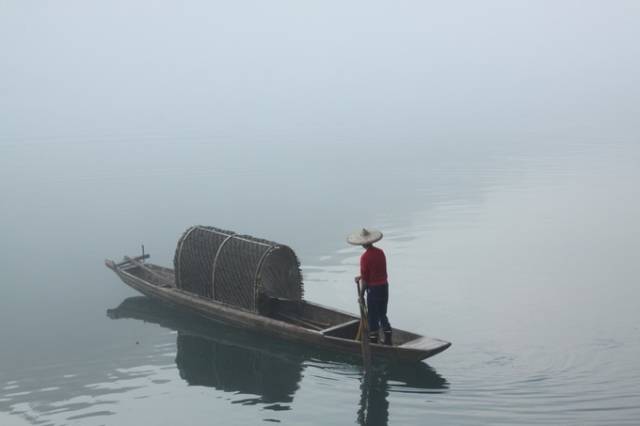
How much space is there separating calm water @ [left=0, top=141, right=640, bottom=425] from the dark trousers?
77 cm

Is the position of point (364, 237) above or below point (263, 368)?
above

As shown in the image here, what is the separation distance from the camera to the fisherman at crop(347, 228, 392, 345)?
1315 centimetres

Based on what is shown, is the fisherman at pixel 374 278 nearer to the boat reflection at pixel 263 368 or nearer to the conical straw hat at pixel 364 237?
the conical straw hat at pixel 364 237

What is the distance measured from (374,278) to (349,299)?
406cm

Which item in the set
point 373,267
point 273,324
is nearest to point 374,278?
point 373,267

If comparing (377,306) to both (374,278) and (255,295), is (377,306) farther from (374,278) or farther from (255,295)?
(255,295)

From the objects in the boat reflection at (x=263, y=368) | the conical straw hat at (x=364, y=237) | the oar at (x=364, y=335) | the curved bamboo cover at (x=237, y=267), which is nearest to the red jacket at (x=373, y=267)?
the conical straw hat at (x=364, y=237)

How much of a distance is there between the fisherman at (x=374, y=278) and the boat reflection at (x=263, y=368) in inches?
28.9

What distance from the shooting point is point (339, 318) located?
14.5 m

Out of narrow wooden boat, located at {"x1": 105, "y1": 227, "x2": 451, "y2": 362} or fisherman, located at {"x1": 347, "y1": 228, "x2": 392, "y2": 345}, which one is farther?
narrow wooden boat, located at {"x1": 105, "y1": 227, "x2": 451, "y2": 362}

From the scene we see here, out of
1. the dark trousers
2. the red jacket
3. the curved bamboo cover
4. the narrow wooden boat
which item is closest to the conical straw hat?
the red jacket

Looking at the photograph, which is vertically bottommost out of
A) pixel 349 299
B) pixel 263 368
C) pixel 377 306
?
pixel 263 368

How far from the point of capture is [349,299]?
17.2 m

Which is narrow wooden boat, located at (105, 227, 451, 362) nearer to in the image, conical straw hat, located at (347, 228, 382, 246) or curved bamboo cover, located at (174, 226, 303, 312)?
curved bamboo cover, located at (174, 226, 303, 312)
